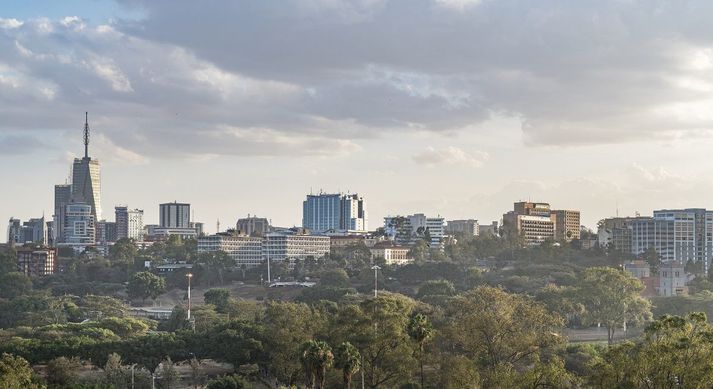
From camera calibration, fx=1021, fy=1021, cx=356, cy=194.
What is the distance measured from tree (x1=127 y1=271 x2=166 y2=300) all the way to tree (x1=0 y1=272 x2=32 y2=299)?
56.4 feet

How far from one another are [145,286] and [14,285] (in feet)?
72.3

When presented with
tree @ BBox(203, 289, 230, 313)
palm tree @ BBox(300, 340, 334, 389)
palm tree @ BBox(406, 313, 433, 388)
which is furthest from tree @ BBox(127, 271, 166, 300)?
palm tree @ BBox(300, 340, 334, 389)

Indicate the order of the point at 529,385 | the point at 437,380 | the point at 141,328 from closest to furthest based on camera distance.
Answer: the point at 529,385
the point at 437,380
the point at 141,328

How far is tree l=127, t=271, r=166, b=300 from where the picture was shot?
17288cm

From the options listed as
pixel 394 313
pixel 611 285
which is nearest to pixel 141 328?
pixel 394 313

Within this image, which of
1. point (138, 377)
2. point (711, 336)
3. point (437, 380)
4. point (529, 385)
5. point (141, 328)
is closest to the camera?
point (711, 336)

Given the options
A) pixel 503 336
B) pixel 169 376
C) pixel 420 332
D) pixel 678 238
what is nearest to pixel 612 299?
pixel 503 336

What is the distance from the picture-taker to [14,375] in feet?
204

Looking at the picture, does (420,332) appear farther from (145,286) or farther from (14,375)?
(145,286)

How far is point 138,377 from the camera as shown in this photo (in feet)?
283

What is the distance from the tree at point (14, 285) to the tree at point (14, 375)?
107 m

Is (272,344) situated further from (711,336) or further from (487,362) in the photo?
(711,336)

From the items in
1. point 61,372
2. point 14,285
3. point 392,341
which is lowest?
point 61,372

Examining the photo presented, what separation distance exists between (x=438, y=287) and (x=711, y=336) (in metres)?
95.7
